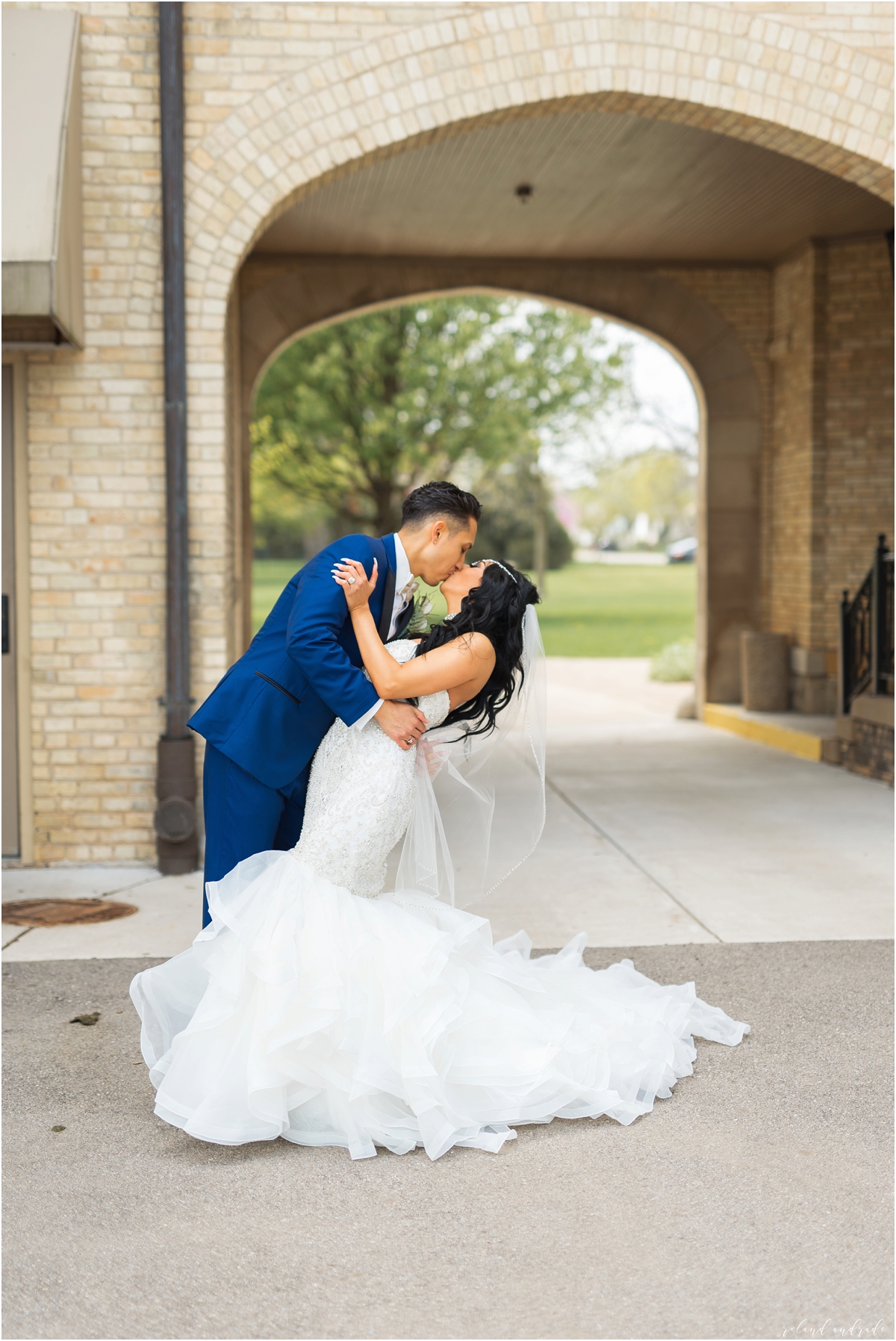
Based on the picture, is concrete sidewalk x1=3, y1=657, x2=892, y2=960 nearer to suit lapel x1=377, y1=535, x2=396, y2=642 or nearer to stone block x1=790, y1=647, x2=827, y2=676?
stone block x1=790, y1=647, x2=827, y2=676

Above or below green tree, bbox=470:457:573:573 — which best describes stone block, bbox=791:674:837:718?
below

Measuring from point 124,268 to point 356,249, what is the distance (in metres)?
5.87

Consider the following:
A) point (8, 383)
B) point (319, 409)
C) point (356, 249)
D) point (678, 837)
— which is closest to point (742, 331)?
point (356, 249)

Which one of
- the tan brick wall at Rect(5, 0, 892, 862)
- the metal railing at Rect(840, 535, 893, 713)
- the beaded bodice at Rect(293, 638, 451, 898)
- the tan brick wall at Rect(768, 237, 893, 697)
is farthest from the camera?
the tan brick wall at Rect(768, 237, 893, 697)

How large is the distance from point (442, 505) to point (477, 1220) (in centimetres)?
193

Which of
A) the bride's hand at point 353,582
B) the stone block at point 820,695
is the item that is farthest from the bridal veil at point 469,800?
the stone block at point 820,695

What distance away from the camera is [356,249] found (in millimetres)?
12016

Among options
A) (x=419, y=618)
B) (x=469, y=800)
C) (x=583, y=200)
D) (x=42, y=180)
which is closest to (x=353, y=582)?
(x=419, y=618)

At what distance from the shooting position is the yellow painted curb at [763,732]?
10.5 meters

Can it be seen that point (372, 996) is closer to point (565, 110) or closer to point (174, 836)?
point (174, 836)

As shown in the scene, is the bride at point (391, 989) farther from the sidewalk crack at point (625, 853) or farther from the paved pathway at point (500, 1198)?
the sidewalk crack at point (625, 853)

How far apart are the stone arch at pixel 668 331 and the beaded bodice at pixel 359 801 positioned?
8.47 meters

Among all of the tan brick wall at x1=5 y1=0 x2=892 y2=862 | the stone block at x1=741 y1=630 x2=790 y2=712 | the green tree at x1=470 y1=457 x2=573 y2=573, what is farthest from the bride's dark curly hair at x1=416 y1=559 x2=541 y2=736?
the green tree at x1=470 y1=457 x2=573 y2=573

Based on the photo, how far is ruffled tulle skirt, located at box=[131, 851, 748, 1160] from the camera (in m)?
3.32
